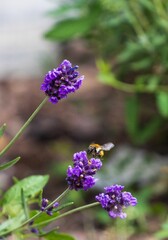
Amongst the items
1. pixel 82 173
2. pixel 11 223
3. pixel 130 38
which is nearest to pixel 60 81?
pixel 82 173

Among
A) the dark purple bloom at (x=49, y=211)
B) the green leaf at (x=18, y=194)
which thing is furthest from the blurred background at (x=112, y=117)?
the dark purple bloom at (x=49, y=211)

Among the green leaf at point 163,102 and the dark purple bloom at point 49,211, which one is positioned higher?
the green leaf at point 163,102

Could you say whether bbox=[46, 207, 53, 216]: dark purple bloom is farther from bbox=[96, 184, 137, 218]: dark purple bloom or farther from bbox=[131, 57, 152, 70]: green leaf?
bbox=[131, 57, 152, 70]: green leaf

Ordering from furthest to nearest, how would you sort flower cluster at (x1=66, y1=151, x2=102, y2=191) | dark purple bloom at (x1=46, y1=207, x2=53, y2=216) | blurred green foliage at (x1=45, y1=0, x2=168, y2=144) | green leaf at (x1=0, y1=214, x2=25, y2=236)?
blurred green foliage at (x1=45, y1=0, x2=168, y2=144)
green leaf at (x1=0, y1=214, x2=25, y2=236)
dark purple bloom at (x1=46, y1=207, x2=53, y2=216)
flower cluster at (x1=66, y1=151, x2=102, y2=191)

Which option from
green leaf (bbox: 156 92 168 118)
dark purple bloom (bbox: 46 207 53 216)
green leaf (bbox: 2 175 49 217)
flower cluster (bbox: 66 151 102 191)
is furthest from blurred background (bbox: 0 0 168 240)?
flower cluster (bbox: 66 151 102 191)

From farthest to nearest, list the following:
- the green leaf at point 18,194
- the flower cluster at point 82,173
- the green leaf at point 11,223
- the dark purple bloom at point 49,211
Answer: the green leaf at point 18,194 → the green leaf at point 11,223 → the dark purple bloom at point 49,211 → the flower cluster at point 82,173

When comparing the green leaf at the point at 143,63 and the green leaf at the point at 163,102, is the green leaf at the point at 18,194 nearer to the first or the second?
the green leaf at the point at 163,102

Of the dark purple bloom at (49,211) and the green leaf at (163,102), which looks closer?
the dark purple bloom at (49,211)
